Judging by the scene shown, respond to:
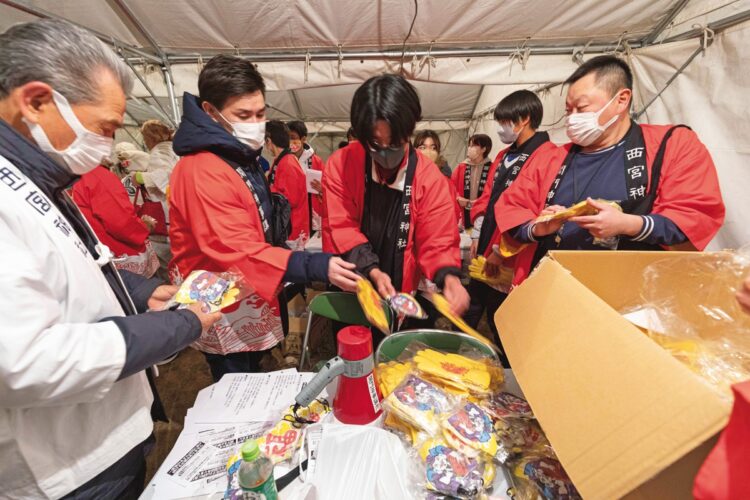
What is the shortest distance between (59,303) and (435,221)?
1490mm

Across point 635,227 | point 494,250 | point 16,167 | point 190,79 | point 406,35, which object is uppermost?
point 406,35

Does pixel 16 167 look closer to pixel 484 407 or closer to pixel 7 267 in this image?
pixel 7 267

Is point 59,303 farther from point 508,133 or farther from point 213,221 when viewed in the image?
point 508,133

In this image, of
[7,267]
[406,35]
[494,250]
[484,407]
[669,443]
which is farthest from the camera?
[406,35]

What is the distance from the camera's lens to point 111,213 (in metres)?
2.50

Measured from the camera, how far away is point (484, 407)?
3.11ft

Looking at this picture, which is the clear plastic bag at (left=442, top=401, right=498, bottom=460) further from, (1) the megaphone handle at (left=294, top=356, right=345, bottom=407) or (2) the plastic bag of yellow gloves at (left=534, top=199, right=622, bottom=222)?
(2) the plastic bag of yellow gloves at (left=534, top=199, right=622, bottom=222)

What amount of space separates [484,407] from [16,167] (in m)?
1.41

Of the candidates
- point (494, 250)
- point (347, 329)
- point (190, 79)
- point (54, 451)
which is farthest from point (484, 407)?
point (190, 79)

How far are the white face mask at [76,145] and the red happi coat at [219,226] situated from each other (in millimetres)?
424

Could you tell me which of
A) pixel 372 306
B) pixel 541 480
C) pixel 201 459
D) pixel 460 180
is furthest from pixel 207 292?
pixel 460 180

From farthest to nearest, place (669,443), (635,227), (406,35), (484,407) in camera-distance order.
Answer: (406,35)
(635,227)
(484,407)
(669,443)

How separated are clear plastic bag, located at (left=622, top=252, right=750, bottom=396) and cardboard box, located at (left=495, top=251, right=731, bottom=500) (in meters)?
0.34

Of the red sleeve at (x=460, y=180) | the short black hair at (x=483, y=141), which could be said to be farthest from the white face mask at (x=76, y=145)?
the red sleeve at (x=460, y=180)
